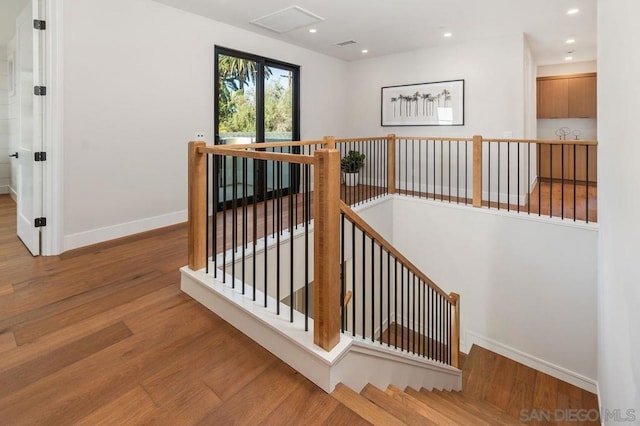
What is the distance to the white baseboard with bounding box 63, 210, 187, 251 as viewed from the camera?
11.4ft

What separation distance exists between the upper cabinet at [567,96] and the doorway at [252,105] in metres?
5.81

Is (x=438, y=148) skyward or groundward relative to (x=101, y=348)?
skyward

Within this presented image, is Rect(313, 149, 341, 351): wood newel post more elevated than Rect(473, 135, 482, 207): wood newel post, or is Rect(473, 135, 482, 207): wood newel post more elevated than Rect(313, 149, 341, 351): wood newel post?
Rect(473, 135, 482, 207): wood newel post

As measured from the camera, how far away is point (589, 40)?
5676mm

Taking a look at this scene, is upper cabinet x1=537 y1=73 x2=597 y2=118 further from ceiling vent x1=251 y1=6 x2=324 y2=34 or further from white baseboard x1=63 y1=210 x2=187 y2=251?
white baseboard x1=63 y1=210 x2=187 y2=251

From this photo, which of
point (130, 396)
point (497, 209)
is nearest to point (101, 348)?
point (130, 396)

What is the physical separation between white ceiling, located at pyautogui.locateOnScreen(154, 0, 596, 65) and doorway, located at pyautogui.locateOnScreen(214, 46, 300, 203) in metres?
0.47

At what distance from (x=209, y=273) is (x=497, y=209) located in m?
3.72

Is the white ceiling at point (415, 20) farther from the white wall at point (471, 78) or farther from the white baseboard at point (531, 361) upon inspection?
the white baseboard at point (531, 361)

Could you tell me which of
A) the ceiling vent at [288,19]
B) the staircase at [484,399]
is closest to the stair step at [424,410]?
the staircase at [484,399]

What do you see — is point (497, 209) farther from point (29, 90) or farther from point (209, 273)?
point (29, 90)

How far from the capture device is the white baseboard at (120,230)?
3460 millimetres

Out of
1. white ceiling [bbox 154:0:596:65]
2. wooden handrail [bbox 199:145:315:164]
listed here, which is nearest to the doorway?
white ceiling [bbox 154:0:596:65]

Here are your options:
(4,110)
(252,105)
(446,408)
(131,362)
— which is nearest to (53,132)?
(131,362)
